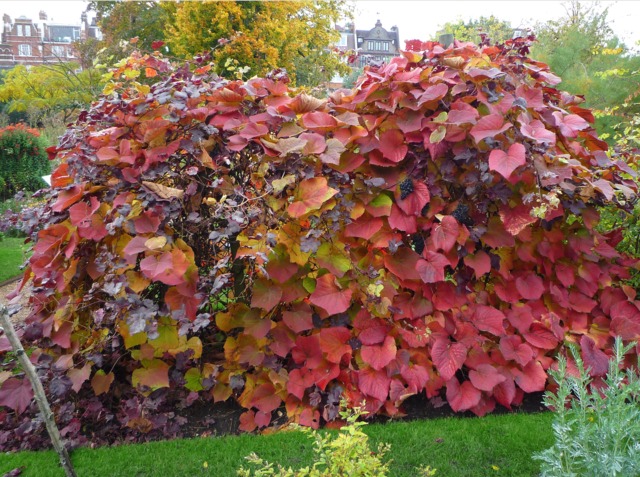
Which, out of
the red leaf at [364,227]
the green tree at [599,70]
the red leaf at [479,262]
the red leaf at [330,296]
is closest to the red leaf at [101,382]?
the red leaf at [330,296]

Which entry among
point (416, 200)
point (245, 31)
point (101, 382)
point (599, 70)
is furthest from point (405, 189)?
point (245, 31)

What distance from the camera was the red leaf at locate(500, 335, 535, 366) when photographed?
6.41ft

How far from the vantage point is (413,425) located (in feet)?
6.31

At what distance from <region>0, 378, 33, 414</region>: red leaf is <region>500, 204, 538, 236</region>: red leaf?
1.90 m

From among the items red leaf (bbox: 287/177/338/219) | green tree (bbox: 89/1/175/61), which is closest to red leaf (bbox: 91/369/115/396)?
red leaf (bbox: 287/177/338/219)

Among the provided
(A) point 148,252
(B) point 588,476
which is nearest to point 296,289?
(A) point 148,252

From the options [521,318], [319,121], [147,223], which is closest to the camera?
[147,223]

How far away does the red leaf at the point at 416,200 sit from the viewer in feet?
6.47

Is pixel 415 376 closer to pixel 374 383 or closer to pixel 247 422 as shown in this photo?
pixel 374 383

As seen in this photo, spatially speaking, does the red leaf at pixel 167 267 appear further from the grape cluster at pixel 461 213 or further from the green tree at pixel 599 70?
the green tree at pixel 599 70

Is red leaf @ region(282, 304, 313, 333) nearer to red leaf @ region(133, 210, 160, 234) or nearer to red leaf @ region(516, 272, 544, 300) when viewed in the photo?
red leaf @ region(133, 210, 160, 234)

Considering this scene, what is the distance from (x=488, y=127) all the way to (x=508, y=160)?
0.47 ft

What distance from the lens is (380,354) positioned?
1.92 meters

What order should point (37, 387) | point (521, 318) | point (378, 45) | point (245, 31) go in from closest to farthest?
point (37, 387) < point (521, 318) < point (245, 31) < point (378, 45)
